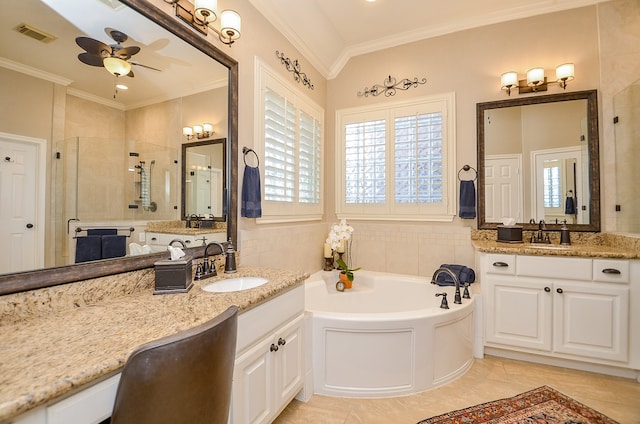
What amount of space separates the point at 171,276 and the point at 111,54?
109 centimetres

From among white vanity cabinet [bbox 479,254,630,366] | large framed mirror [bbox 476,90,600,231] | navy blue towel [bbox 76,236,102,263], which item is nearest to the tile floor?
white vanity cabinet [bbox 479,254,630,366]

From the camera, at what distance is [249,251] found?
7.27 feet

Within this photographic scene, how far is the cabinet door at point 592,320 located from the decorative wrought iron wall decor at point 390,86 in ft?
7.69

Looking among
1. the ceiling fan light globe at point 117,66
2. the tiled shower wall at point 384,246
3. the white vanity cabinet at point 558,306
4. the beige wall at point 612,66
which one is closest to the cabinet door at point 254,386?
the tiled shower wall at point 384,246

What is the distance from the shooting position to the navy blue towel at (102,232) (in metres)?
1.25

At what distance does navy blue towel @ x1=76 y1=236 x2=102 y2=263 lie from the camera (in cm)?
120

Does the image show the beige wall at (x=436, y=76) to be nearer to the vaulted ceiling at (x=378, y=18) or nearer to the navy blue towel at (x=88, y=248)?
the vaulted ceiling at (x=378, y=18)

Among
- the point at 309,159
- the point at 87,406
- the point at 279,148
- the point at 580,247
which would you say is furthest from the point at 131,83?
the point at 580,247

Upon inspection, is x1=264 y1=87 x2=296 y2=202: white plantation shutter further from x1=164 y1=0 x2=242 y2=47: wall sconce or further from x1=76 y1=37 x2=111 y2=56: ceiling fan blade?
x1=76 y1=37 x2=111 y2=56: ceiling fan blade

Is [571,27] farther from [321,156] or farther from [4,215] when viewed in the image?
[4,215]

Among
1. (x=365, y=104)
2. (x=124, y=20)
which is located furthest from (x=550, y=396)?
(x=124, y=20)

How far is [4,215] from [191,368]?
90 cm

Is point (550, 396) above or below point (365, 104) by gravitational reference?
below

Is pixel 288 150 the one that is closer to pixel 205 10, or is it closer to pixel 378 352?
pixel 205 10
